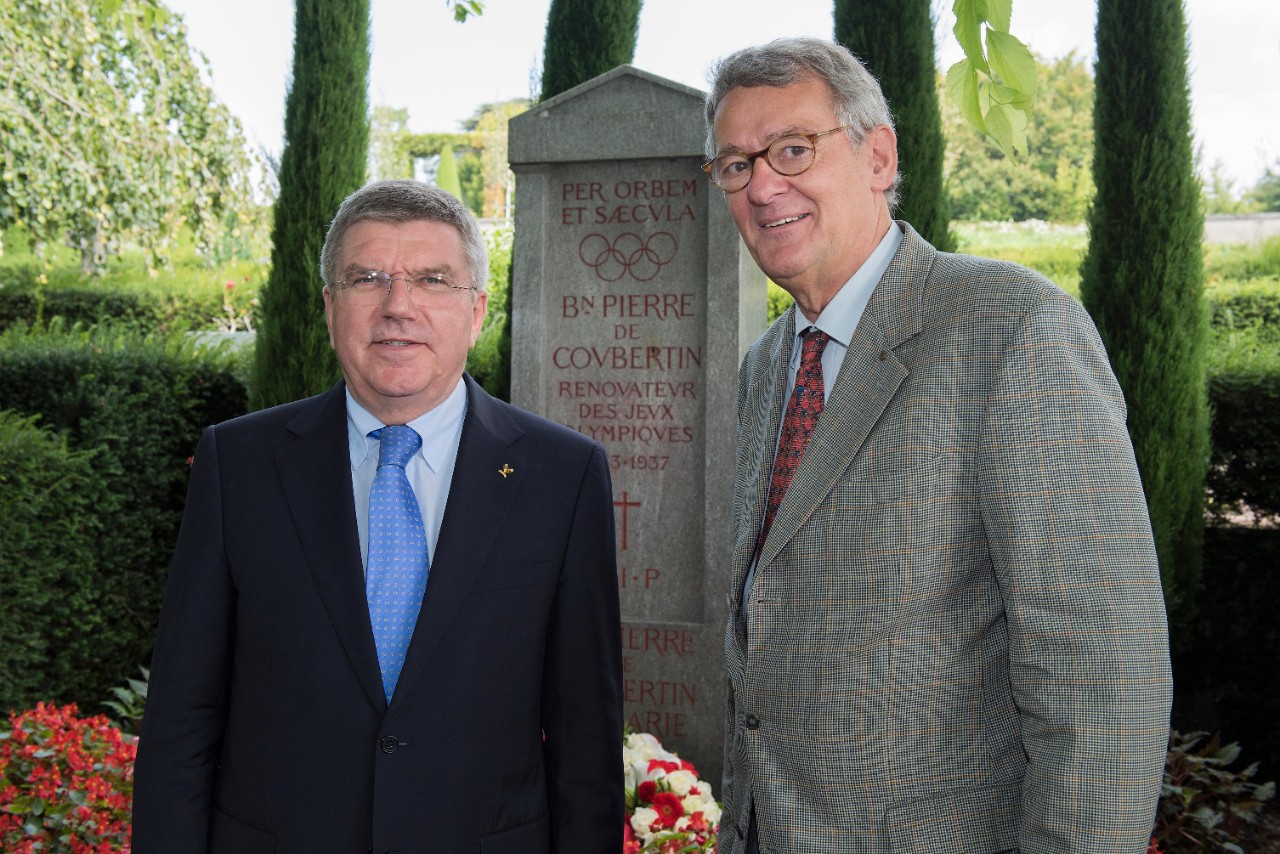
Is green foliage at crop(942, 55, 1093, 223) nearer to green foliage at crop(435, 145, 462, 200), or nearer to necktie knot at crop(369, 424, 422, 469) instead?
green foliage at crop(435, 145, 462, 200)

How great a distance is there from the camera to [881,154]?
1.91m

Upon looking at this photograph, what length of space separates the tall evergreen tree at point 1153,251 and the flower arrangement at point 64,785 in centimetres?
471

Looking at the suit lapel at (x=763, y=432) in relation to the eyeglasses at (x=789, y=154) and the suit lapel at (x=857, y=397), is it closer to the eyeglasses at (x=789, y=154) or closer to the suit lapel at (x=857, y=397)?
the suit lapel at (x=857, y=397)

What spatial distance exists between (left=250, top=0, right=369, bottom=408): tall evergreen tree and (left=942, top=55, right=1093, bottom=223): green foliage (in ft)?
80.4

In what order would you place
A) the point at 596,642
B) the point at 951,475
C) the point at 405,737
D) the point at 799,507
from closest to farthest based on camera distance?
1. the point at 951,475
2. the point at 799,507
3. the point at 405,737
4. the point at 596,642

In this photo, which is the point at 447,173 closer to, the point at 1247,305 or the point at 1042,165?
the point at 1042,165

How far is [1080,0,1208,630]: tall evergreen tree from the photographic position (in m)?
5.31

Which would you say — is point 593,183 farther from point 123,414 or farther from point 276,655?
point 276,655

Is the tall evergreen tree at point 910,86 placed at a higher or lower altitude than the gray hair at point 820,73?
higher

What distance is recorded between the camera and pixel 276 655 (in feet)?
6.11

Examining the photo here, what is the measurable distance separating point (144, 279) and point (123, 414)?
1497cm

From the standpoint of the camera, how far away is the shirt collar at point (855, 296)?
6.04 ft

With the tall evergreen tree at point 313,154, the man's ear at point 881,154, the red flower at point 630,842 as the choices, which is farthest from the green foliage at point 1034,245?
the man's ear at point 881,154

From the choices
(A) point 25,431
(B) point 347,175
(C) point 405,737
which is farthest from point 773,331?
(B) point 347,175
